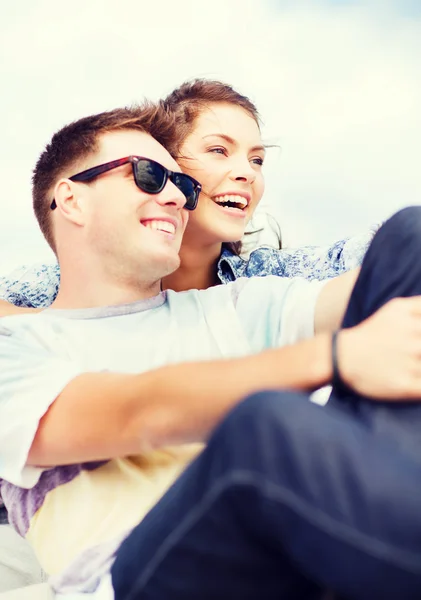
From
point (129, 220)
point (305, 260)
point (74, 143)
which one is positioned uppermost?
point (74, 143)

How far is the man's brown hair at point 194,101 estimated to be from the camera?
3.20 metres

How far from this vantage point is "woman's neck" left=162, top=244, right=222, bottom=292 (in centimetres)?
309

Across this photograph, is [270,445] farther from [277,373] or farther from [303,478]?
[277,373]

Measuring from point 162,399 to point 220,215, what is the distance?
1.85 meters

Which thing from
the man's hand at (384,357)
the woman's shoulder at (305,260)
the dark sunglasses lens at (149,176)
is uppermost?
the dark sunglasses lens at (149,176)

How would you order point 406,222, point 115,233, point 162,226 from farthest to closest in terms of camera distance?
1. point 162,226
2. point 115,233
3. point 406,222

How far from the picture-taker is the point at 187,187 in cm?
250

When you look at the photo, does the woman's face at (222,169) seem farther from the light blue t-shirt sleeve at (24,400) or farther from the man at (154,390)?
the light blue t-shirt sleeve at (24,400)

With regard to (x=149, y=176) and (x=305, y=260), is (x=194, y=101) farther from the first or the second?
(x=149, y=176)

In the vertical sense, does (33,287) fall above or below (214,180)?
below

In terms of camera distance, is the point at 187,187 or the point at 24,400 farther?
the point at 187,187

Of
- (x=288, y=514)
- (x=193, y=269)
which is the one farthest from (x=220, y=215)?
(x=288, y=514)

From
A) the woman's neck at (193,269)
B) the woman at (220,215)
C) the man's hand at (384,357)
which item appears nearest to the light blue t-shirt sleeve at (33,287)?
the woman at (220,215)

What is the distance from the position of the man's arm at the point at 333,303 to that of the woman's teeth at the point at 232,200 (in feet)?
4.17
